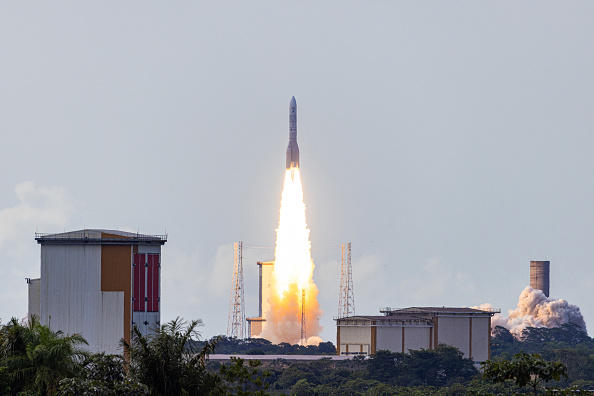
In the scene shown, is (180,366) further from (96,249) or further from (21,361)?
(96,249)

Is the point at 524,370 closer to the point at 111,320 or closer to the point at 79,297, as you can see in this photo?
the point at 111,320

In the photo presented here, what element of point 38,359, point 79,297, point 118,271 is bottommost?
point 38,359

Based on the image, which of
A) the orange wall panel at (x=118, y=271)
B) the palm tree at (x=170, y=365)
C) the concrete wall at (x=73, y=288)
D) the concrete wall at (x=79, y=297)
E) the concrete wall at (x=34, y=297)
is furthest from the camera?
the concrete wall at (x=34, y=297)

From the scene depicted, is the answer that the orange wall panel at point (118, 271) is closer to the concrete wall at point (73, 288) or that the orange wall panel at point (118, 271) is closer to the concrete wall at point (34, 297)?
the concrete wall at point (73, 288)

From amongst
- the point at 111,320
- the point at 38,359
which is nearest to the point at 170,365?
the point at 38,359

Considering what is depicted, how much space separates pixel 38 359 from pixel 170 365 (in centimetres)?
1524

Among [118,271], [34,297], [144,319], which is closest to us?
[118,271]

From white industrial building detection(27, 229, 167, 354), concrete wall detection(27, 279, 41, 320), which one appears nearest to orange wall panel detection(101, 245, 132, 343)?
white industrial building detection(27, 229, 167, 354)

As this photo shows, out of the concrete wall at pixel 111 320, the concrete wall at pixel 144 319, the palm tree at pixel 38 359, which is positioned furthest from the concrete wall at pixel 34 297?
the palm tree at pixel 38 359

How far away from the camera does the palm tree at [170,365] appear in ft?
192

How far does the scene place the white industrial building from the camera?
125 m

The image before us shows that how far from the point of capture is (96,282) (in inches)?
4946

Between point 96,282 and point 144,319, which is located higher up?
point 96,282

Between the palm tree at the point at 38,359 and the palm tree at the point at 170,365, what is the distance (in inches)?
468
